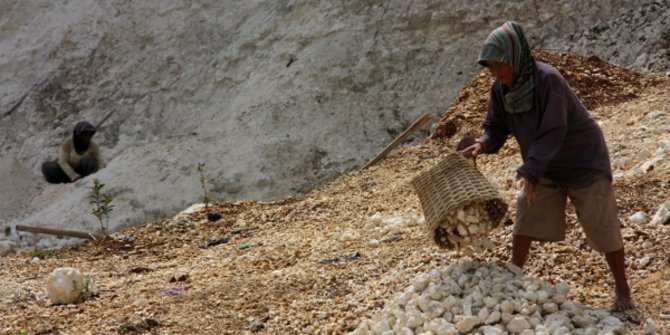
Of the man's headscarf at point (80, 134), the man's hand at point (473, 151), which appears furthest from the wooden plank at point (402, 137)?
the man's hand at point (473, 151)

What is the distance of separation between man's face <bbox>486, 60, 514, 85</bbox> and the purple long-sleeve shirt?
0.12 meters

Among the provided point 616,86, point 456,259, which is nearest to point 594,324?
point 456,259

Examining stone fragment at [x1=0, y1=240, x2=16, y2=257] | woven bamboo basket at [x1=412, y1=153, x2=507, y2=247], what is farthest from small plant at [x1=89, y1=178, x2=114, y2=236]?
woven bamboo basket at [x1=412, y1=153, x2=507, y2=247]

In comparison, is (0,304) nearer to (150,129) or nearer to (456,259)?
(456,259)

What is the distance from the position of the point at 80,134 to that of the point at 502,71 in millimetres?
7902

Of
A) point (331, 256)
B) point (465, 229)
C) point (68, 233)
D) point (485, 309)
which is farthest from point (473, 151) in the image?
point (68, 233)

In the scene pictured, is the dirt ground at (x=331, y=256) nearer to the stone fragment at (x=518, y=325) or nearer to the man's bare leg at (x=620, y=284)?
the man's bare leg at (x=620, y=284)

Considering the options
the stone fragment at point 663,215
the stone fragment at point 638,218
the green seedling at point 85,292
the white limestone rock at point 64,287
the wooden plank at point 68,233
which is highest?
the stone fragment at point 663,215

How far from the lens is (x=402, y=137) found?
916 cm

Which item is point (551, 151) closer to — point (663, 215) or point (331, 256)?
point (663, 215)

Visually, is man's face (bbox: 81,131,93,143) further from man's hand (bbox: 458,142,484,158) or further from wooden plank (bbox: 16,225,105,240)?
man's hand (bbox: 458,142,484,158)

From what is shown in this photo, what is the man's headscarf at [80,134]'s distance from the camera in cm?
1038

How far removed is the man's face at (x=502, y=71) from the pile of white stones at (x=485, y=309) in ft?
2.96

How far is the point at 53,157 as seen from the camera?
12359 mm
